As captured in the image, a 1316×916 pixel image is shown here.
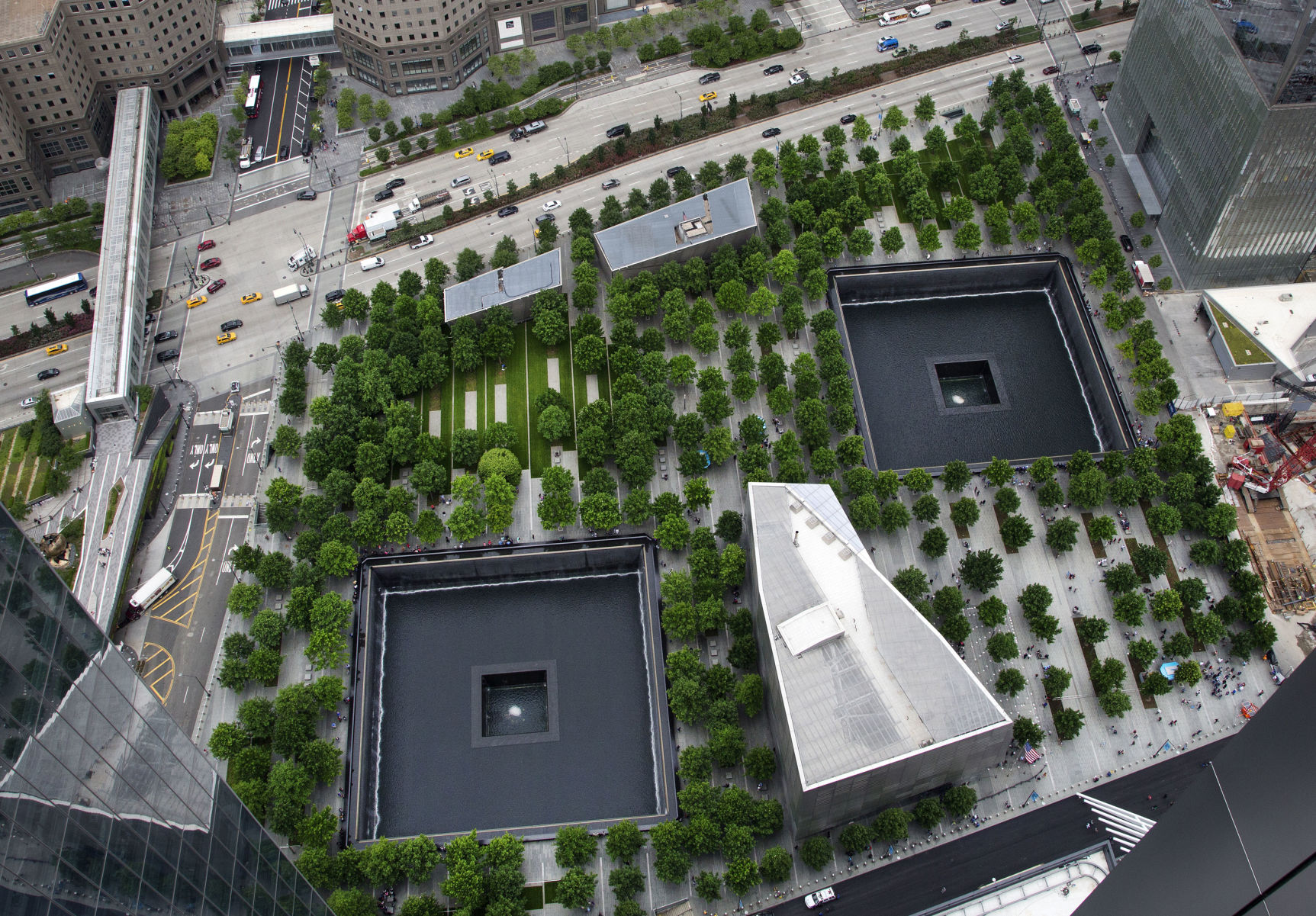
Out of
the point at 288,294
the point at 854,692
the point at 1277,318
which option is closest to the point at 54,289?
the point at 288,294

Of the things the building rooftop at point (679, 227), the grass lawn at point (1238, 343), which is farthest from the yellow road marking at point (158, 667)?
the grass lawn at point (1238, 343)

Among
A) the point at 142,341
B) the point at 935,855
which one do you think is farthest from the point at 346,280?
the point at 935,855

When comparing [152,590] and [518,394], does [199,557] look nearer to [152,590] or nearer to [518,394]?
[152,590]

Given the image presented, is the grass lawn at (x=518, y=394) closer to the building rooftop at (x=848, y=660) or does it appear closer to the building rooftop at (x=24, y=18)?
the building rooftop at (x=848, y=660)

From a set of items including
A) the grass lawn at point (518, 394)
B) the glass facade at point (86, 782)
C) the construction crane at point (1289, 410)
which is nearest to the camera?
the glass facade at point (86, 782)

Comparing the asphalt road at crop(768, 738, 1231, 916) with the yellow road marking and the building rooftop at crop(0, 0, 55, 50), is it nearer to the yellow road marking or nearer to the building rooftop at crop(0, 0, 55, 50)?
the yellow road marking

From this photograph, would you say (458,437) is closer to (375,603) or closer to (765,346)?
(375,603)
